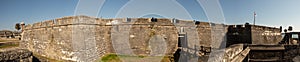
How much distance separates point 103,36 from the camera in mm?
12344

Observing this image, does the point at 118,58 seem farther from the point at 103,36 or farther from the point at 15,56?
the point at 15,56

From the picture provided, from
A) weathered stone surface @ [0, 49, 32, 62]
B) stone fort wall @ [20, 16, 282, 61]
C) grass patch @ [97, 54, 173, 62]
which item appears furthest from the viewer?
grass patch @ [97, 54, 173, 62]

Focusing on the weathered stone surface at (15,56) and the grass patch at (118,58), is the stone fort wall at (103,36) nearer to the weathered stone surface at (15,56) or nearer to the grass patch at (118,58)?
the grass patch at (118,58)

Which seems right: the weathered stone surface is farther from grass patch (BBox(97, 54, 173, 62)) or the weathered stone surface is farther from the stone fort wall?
grass patch (BBox(97, 54, 173, 62))

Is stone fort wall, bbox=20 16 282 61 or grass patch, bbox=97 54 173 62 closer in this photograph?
stone fort wall, bbox=20 16 282 61

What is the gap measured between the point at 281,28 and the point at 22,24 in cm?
2163

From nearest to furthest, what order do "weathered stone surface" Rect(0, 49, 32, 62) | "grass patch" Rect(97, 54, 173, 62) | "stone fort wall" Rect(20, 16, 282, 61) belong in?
"weathered stone surface" Rect(0, 49, 32, 62)
"stone fort wall" Rect(20, 16, 282, 61)
"grass patch" Rect(97, 54, 173, 62)

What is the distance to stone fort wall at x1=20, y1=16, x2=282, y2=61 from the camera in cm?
1069

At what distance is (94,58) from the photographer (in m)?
11.5

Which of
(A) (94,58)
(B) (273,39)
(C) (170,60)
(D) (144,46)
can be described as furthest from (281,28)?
(A) (94,58)

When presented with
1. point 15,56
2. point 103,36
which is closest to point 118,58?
point 103,36

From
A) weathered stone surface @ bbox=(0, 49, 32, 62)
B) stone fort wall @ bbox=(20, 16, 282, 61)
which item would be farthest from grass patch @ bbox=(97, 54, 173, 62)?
weathered stone surface @ bbox=(0, 49, 32, 62)

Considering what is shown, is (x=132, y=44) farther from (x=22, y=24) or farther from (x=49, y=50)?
(x=22, y=24)

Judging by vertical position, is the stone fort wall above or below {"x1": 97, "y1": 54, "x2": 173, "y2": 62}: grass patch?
above
